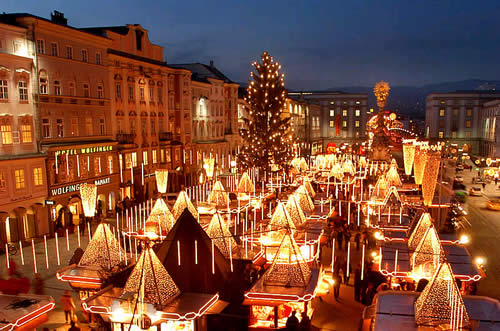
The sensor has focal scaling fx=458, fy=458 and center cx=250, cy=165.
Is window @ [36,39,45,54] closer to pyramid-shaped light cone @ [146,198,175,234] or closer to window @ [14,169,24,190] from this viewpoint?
window @ [14,169,24,190]

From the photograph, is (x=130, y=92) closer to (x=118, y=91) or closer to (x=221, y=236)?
(x=118, y=91)

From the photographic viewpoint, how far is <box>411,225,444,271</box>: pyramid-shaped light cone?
13.8m

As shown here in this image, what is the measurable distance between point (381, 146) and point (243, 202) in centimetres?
2187

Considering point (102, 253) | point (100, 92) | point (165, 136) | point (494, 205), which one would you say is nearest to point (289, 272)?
point (102, 253)

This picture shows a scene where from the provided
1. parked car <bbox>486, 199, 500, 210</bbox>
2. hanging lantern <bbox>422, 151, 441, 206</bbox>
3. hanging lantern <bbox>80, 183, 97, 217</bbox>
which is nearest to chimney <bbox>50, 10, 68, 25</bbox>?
hanging lantern <bbox>80, 183, 97, 217</bbox>

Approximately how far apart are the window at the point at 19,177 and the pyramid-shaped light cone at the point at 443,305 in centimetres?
2098

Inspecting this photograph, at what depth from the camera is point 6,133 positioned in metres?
23.4

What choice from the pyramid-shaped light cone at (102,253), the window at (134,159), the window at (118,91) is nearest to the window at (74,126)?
the window at (118,91)

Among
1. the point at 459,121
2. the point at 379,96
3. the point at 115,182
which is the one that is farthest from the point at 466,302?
the point at 459,121

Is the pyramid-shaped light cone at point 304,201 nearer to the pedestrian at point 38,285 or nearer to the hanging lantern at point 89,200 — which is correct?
the hanging lantern at point 89,200

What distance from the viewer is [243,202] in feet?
88.7

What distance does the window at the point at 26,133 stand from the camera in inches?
964

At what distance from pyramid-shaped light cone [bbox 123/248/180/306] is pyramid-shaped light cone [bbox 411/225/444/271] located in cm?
756

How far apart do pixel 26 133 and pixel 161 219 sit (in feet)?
36.3
